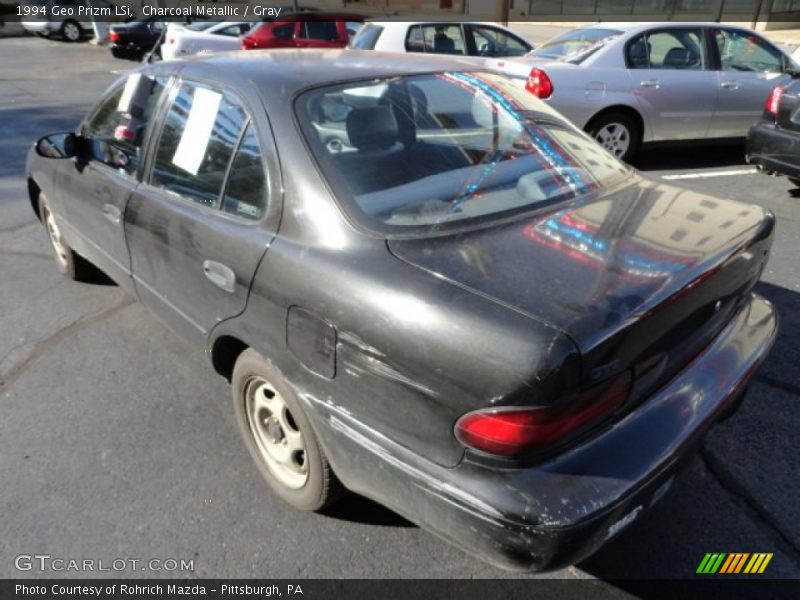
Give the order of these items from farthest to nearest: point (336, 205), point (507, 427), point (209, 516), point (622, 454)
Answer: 1. point (209, 516)
2. point (336, 205)
3. point (622, 454)
4. point (507, 427)

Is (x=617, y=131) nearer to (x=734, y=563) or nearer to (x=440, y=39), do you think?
(x=440, y=39)

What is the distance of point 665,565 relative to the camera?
210cm

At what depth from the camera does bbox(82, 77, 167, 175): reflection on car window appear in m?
2.91

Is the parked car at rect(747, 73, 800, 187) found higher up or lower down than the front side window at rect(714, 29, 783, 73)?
lower down

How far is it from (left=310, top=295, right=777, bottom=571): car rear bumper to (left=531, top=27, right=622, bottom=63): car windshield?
533 centimetres

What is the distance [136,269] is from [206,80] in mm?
1039

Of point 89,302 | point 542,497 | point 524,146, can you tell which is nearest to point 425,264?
point 542,497

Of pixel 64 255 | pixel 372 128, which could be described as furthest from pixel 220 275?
pixel 64 255

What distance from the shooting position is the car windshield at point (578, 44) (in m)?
6.41

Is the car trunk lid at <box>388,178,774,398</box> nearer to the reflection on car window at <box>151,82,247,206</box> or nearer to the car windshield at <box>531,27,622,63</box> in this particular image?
the reflection on car window at <box>151,82,247,206</box>

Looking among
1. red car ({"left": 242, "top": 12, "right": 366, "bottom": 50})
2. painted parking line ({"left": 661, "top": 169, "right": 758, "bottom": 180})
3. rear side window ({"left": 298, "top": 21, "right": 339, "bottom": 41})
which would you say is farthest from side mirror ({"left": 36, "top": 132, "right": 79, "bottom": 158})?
rear side window ({"left": 298, "top": 21, "right": 339, "bottom": 41})

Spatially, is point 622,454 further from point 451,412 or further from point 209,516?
point 209,516

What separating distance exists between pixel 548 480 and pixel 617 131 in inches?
227

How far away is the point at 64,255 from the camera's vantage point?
167 inches
